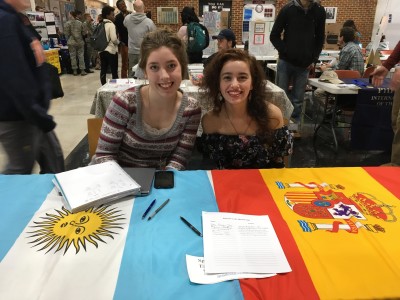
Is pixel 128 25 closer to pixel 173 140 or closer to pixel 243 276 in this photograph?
pixel 173 140

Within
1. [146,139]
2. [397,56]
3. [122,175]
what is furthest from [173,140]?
[397,56]

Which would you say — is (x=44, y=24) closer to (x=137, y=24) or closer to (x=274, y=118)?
(x=137, y=24)

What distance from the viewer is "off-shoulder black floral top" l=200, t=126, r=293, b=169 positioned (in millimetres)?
1535

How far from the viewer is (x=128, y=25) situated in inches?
189

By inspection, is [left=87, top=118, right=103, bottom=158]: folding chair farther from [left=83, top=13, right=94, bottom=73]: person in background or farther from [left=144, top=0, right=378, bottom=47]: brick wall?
[left=144, top=0, right=378, bottom=47]: brick wall

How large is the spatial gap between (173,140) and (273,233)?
0.77m

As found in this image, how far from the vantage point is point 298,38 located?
137 inches

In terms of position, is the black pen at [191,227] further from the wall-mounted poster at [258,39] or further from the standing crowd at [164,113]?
the wall-mounted poster at [258,39]

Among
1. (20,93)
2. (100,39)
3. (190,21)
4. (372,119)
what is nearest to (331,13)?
(190,21)

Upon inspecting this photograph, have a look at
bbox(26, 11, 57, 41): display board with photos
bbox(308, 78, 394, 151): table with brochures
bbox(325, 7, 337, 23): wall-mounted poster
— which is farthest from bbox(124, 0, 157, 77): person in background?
bbox(325, 7, 337, 23): wall-mounted poster

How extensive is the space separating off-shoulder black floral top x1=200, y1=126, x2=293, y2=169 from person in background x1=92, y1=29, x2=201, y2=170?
0.11 metres

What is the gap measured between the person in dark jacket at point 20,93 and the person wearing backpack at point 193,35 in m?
2.95

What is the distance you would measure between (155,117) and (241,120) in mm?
436

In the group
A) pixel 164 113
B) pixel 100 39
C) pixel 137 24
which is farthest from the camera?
pixel 100 39
